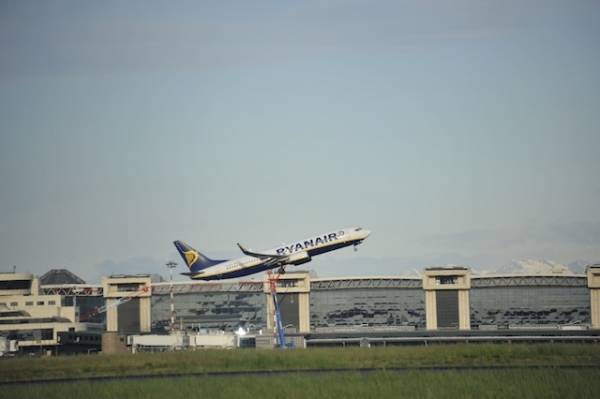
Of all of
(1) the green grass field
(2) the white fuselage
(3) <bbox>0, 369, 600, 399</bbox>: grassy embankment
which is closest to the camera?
(3) <bbox>0, 369, 600, 399</bbox>: grassy embankment

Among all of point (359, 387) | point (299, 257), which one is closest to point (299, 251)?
point (299, 257)

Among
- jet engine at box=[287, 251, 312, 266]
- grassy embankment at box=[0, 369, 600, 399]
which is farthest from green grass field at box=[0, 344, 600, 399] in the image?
jet engine at box=[287, 251, 312, 266]

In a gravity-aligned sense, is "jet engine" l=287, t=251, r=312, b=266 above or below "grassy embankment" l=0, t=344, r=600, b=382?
above

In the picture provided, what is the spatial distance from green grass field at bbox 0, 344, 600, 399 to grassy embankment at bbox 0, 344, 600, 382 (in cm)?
11

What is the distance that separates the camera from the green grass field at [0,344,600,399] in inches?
3442

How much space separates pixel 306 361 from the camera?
12712cm

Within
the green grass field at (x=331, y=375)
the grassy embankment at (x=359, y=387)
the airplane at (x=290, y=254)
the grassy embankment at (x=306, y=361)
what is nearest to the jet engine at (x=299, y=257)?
the airplane at (x=290, y=254)

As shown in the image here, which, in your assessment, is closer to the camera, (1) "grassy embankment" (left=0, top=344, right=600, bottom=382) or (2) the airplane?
(1) "grassy embankment" (left=0, top=344, right=600, bottom=382)

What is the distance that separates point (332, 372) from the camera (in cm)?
11200

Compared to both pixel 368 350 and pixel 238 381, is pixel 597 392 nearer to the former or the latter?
pixel 238 381

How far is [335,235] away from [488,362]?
68810 millimetres

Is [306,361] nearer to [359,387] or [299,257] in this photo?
[359,387]

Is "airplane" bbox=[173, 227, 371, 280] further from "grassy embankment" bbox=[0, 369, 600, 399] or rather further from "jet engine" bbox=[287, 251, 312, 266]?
"grassy embankment" bbox=[0, 369, 600, 399]

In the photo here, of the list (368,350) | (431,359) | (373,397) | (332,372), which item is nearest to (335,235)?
(368,350)
